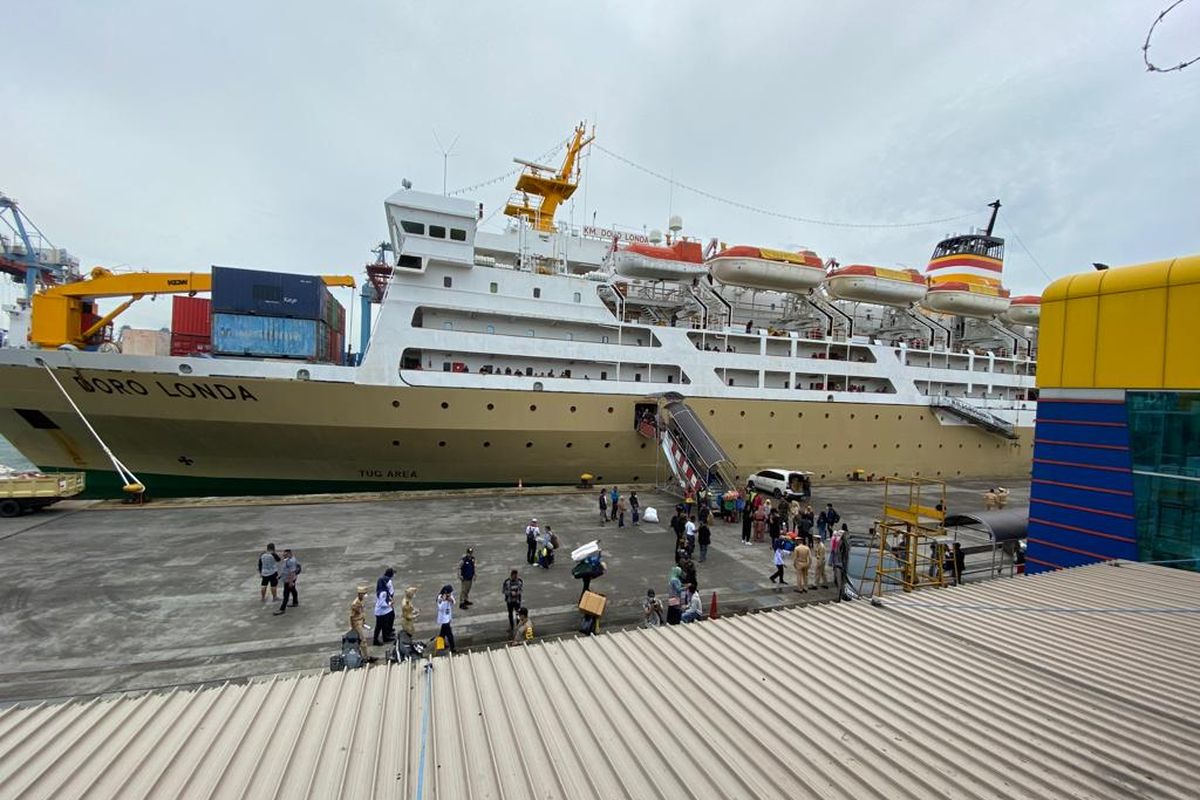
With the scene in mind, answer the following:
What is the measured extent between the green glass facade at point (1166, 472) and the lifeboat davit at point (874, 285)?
16.4m

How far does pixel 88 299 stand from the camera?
15.7 m

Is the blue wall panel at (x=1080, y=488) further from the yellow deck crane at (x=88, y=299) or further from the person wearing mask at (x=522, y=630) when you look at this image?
the yellow deck crane at (x=88, y=299)

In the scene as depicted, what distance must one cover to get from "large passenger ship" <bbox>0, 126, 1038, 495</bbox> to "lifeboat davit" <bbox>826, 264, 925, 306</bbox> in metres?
0.10

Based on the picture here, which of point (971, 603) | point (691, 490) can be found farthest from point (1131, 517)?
point (691, 490)

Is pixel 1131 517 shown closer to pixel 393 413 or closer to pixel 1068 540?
pixel 1068 540

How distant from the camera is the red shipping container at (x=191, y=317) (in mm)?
17203

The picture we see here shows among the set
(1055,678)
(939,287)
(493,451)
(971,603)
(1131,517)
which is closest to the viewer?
(1055,678)

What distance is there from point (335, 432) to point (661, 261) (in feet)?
44.0

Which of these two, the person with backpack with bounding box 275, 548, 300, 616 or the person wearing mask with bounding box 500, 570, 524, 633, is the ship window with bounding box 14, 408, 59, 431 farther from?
the person wearing mask with bounding box 500, 570, 524, 633

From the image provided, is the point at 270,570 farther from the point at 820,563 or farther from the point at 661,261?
the point at 661,261

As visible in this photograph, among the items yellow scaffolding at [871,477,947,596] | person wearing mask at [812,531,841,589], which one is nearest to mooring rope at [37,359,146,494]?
person wearing mask at [812,531,841,589]

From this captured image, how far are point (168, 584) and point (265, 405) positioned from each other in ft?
21.3

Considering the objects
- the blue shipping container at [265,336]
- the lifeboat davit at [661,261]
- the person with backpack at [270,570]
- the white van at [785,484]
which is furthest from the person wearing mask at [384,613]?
the lifeboat davit at [661,261]

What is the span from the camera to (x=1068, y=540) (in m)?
8.86
